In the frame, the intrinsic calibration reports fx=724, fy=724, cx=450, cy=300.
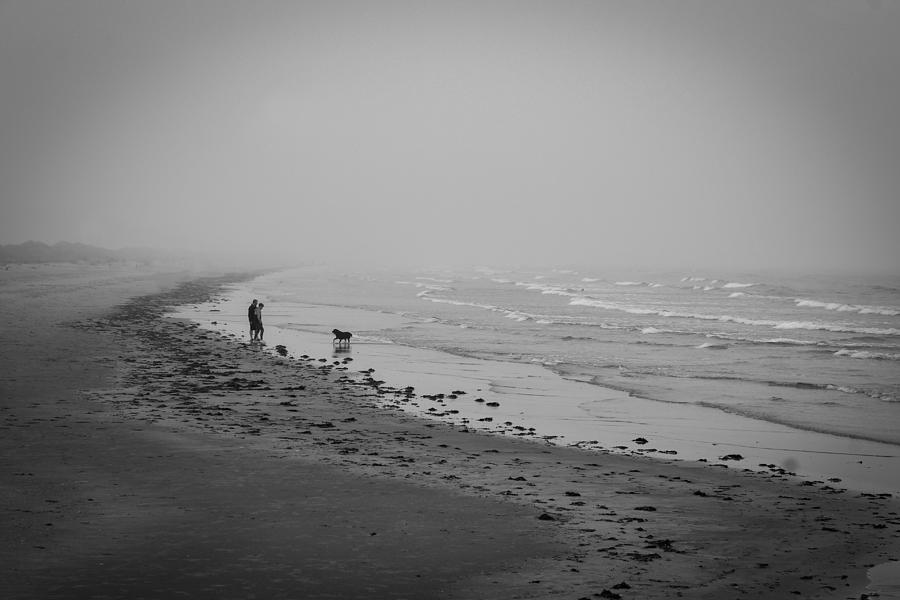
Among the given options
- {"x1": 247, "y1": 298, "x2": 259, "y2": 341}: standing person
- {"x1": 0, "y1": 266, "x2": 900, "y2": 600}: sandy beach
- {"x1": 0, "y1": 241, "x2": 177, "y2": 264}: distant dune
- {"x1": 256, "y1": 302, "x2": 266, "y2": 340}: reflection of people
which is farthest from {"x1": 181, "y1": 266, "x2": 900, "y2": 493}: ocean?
{"x1": 0, "y1": 241, "x2": 177, "y2": 264}: distant dune

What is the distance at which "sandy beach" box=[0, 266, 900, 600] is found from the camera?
7.04 meters

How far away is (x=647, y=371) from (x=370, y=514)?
17539 mm

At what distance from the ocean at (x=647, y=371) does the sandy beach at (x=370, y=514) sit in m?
2.03

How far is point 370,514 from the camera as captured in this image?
355 inches

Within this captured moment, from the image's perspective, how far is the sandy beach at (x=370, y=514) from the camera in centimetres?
704

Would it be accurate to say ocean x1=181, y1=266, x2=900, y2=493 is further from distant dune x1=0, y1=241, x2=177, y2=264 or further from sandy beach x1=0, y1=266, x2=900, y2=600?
distant dune x1=0, y1=241, x2=177, y2=264

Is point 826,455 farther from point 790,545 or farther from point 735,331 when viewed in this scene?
point 735,331

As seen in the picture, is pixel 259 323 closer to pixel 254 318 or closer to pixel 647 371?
pixel 254 318

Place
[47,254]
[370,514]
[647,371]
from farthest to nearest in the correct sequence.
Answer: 1. [47,254]
2. [647,371]
3. [370,514]


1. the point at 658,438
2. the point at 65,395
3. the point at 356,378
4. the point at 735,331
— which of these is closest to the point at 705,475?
the point at 658,438

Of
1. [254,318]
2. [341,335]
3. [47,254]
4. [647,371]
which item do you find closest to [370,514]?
[647,371]

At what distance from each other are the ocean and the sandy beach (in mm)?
2031

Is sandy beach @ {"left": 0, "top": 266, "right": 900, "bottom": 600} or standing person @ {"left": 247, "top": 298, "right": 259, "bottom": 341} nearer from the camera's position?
sandy beach @ {"left": 0, "top": 266, "right": 900, "bottom": 600}

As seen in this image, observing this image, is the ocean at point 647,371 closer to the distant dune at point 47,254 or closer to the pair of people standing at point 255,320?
the pair of people standing at point 255,320
